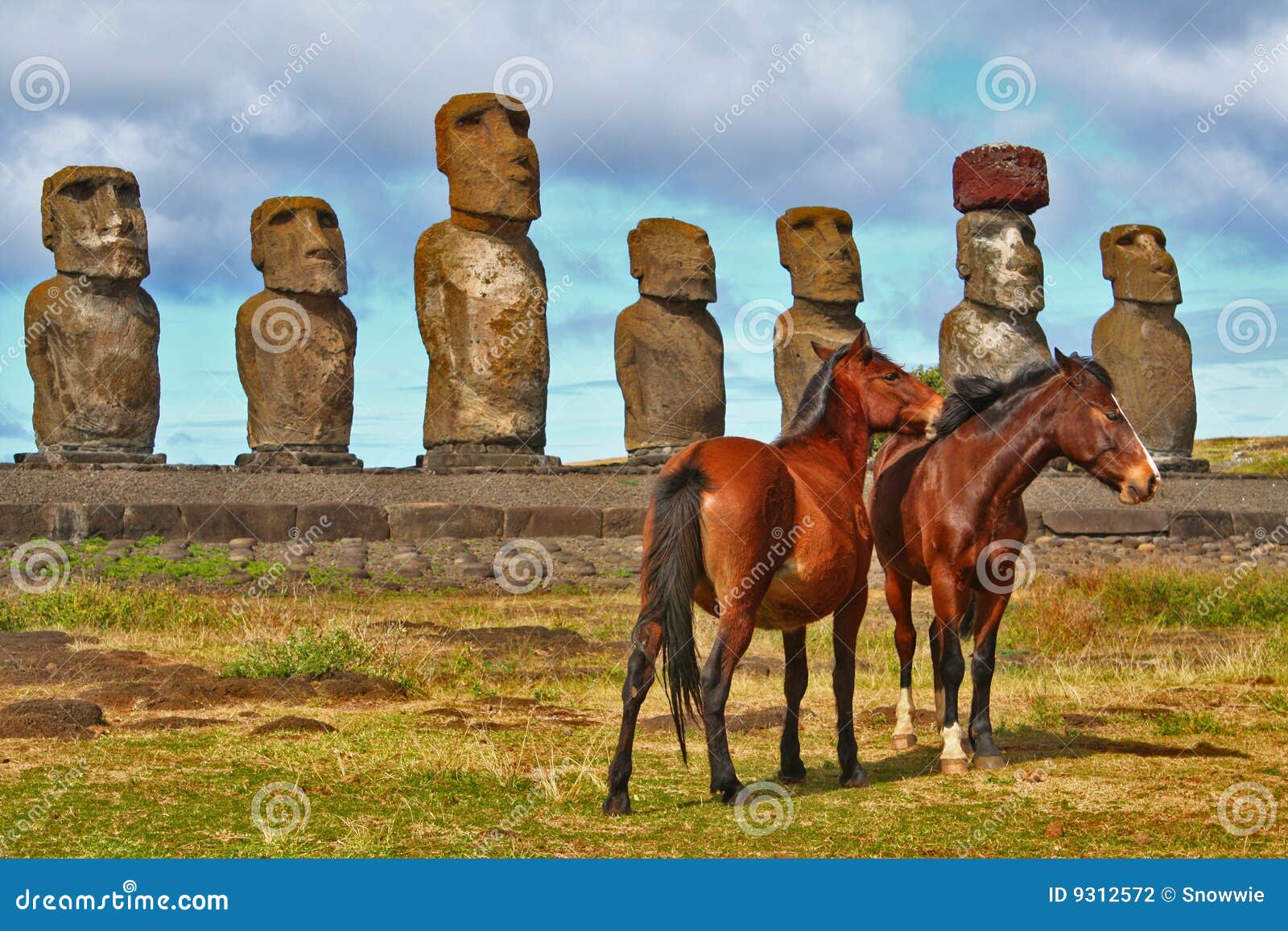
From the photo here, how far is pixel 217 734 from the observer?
8125 mm

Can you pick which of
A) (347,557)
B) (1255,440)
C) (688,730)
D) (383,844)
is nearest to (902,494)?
(688,730)

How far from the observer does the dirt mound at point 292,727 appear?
826 centimetres

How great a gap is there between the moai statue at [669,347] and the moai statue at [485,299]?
82.1 inches

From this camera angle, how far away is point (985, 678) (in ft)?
24.6

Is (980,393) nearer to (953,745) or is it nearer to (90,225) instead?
(953,745)

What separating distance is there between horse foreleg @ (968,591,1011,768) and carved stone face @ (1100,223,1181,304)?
18985 mm

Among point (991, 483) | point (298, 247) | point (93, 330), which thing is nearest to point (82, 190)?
point (93, 330)

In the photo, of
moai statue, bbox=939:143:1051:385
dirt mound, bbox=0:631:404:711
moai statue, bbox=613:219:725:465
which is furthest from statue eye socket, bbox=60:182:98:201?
moai statue, bbox=939:143:1051:385

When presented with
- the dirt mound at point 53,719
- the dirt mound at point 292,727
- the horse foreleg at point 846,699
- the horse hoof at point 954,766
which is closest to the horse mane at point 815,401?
the horse foreleg at point 846,699

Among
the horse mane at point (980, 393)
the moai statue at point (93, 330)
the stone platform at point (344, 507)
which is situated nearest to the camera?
the horse mane at point (980, 393)

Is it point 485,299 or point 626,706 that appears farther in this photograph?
point 485,299

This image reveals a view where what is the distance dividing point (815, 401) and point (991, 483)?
100cm

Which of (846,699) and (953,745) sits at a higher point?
(846,699)

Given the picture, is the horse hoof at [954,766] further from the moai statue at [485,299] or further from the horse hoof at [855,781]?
the moai statue at [485,299]
